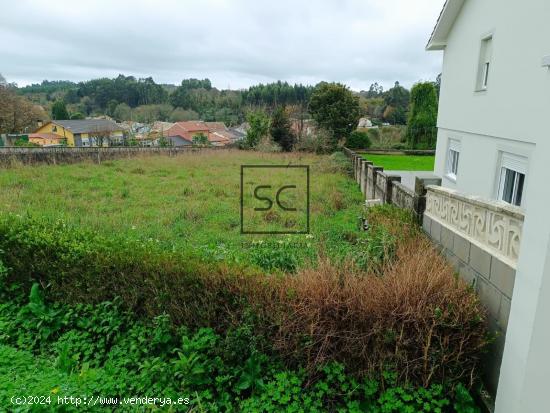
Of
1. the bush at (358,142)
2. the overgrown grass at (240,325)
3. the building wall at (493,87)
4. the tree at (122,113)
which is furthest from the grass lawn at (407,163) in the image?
the tree at (122,113)

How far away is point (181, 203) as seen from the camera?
10.5 m

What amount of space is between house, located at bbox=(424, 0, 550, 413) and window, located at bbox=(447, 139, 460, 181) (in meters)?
0.03

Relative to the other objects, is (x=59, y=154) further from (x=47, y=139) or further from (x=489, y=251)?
(x=47, y=139)

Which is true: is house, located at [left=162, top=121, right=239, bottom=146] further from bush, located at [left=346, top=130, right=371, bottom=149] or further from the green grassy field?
the green grassy field

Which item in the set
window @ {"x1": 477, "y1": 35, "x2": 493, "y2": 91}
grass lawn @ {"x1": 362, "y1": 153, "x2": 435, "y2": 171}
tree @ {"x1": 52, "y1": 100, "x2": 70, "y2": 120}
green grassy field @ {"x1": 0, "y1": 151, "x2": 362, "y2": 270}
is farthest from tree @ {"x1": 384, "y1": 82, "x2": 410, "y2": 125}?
tree @ {"x1": 52, "y1": 100, "x2": 70, "y2": 120}

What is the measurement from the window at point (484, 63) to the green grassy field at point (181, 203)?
13.5ft

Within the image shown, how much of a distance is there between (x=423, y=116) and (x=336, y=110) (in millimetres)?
6593

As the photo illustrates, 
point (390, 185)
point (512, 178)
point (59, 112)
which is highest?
point (59, 112)

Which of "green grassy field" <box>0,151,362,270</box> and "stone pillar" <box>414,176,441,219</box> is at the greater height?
"stone pillar" <box>414,176,441,219</box>

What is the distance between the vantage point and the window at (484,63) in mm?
7375

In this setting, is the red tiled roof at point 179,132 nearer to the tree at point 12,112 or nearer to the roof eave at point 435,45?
the tree at point 12,112

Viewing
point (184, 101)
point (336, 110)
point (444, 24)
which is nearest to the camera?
point (444, 24)

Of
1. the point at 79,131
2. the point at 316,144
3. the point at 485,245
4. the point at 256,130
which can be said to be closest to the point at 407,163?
the point at 316,144

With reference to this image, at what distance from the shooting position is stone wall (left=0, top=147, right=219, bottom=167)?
55.7 ft
